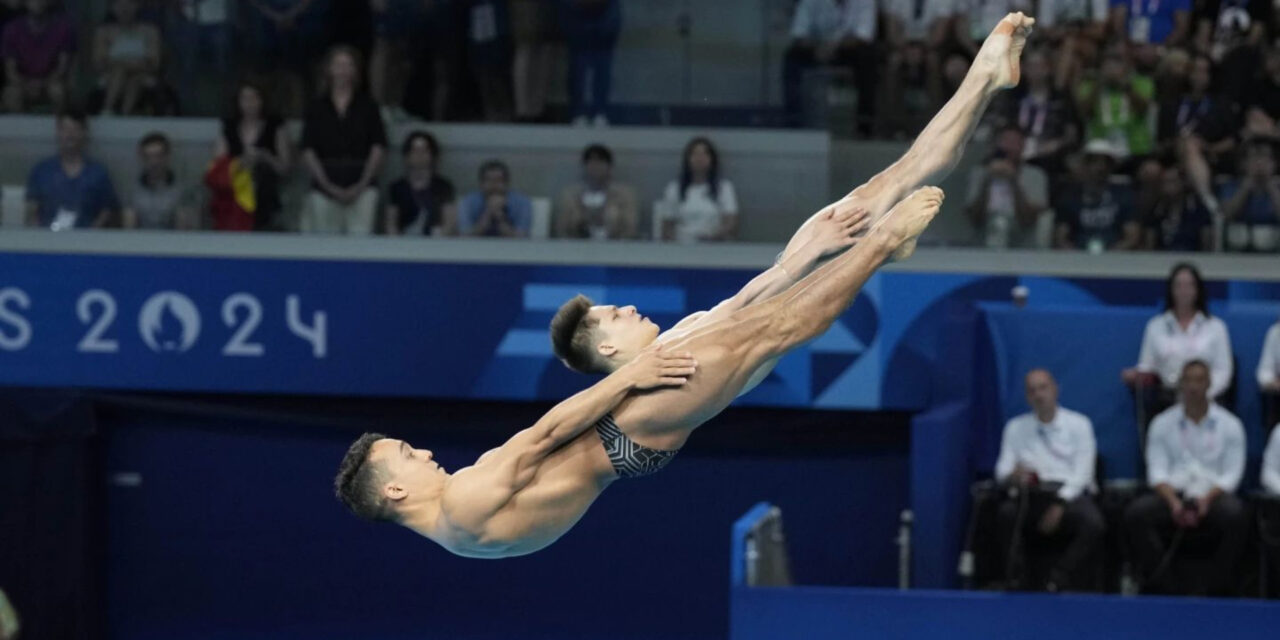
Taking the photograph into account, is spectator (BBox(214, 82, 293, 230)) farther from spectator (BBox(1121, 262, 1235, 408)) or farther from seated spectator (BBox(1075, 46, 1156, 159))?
spectator (BBox(1121, 262, 1235, 408))

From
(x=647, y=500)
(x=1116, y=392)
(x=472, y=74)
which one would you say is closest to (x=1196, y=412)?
(x=1116, y=392)

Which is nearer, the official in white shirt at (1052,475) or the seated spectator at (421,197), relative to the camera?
the official in white shirt at (1052,475)

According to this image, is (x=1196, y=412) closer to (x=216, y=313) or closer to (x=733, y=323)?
(x=733, y=323)

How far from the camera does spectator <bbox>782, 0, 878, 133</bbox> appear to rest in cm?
1016

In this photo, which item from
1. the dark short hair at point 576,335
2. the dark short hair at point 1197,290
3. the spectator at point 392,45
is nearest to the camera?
the dark short hair at point 576,335

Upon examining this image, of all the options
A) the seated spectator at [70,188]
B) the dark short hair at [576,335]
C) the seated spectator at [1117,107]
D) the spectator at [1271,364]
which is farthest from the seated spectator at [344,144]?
the spectator at [1271,364]

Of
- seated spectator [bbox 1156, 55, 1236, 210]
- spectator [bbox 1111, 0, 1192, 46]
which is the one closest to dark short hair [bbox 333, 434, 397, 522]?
seated spectator [bbox 1156, 55, 1236, 210]

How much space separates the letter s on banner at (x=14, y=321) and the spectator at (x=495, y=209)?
8.17ft

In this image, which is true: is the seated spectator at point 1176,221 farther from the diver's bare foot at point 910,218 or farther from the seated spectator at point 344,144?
the diver's bare foot at point 910,218

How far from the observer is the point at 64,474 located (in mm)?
11078

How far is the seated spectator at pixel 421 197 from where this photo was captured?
408 inches

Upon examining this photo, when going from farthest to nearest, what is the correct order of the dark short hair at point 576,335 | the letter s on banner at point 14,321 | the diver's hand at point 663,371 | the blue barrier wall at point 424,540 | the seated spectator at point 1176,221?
the blue barrier wall at point 424,540
the letter s on banner at point 14,321
the seated spectator at point 1176,221
the dark short hair at point 576,335
the diver's hand at point 663,371

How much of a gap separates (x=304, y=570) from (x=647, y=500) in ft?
7.00

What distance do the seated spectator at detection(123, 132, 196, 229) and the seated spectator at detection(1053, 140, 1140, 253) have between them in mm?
4773
